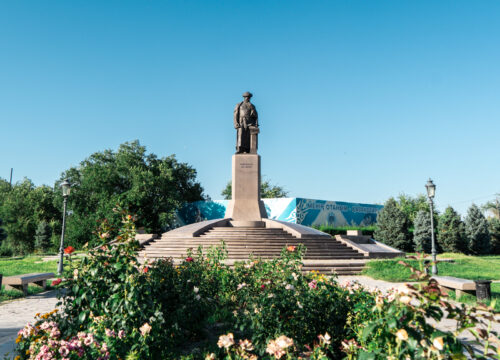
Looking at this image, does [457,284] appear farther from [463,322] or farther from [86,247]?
[86,247]

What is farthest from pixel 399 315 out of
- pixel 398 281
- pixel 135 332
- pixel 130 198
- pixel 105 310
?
pixel 130 198

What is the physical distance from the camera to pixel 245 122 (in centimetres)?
2241

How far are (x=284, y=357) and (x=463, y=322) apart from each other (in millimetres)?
1615

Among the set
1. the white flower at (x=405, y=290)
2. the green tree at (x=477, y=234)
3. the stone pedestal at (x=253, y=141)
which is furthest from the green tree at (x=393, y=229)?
the white flower at (x=405, y=290)

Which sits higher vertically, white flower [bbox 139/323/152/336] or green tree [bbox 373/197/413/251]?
green tree [bbox 373/197/413/251]

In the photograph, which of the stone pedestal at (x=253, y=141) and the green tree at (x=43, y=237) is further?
the green tree at (x=43, y=237)

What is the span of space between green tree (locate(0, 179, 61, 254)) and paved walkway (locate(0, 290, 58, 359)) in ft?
105

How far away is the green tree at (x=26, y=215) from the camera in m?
38.8

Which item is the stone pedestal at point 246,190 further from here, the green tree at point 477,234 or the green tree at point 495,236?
the green tree at point 495,236

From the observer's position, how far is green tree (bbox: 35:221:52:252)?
35.5 meters

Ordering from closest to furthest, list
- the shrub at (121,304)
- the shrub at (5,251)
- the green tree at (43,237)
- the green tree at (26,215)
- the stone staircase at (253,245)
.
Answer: the shrub at (121,304) → the stone staircase at (253,245) → the green tree at (43,237) → the shrub at (5,251) → the green tree at (26,215)

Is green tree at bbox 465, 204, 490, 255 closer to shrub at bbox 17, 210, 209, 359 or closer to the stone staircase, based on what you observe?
the stone staircase

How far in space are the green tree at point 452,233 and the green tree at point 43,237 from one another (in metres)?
33.3

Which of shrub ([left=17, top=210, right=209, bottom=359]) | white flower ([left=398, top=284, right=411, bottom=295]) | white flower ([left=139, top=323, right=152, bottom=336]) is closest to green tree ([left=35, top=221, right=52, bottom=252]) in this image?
shrub ([left=17, top=210, right=209, bottom=359])
